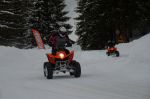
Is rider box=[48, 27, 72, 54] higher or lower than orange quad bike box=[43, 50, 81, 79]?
higher

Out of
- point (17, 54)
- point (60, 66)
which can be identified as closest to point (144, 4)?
point (17, 54)

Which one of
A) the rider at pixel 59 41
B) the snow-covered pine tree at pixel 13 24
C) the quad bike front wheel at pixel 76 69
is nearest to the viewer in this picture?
the quad bike front wheel at pixel 76 69

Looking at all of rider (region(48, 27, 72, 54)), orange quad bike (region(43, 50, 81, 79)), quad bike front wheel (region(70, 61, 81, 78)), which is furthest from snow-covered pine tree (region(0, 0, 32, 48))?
quad bike front wheel (region(70, 61, 81, 78))

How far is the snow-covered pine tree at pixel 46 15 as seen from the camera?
5509 cm

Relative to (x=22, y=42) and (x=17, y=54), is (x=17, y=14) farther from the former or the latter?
(x=17, y=54)

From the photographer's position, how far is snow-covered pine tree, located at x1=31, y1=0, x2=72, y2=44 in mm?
55094

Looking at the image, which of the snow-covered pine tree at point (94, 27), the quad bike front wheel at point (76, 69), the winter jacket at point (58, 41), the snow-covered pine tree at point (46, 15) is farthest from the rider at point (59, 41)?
the snow-covered pine tree at point (46, 15)

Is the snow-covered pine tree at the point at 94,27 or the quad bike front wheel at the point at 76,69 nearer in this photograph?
the quad bike front wheel at the point at 76,69

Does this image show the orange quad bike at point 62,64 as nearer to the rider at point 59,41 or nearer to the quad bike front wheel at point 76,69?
the quad bike front wheel at point 76,69

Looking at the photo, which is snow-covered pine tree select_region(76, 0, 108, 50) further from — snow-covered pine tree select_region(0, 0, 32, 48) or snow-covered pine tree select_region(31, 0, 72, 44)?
snow-covered pine tree select_region(0, 0, 32, 48)

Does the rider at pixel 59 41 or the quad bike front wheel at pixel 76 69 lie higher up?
the rider at pixel 59 41

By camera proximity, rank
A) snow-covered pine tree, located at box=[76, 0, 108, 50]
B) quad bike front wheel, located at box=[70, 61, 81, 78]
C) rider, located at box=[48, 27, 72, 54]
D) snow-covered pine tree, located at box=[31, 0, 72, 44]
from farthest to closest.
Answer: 1. snow-covered pine tree, located at box=[31, 0, 72, 44]
2. snow-covered pine tree, located at box=[76, 0, 108, 50]
3. rider, located at box=[48, 27, 72, 54]
4. quad bike front wheel, located at box=[70, 61, 81, 78]

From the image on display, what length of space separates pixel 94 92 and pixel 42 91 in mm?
1340

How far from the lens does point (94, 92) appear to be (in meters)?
9.56
